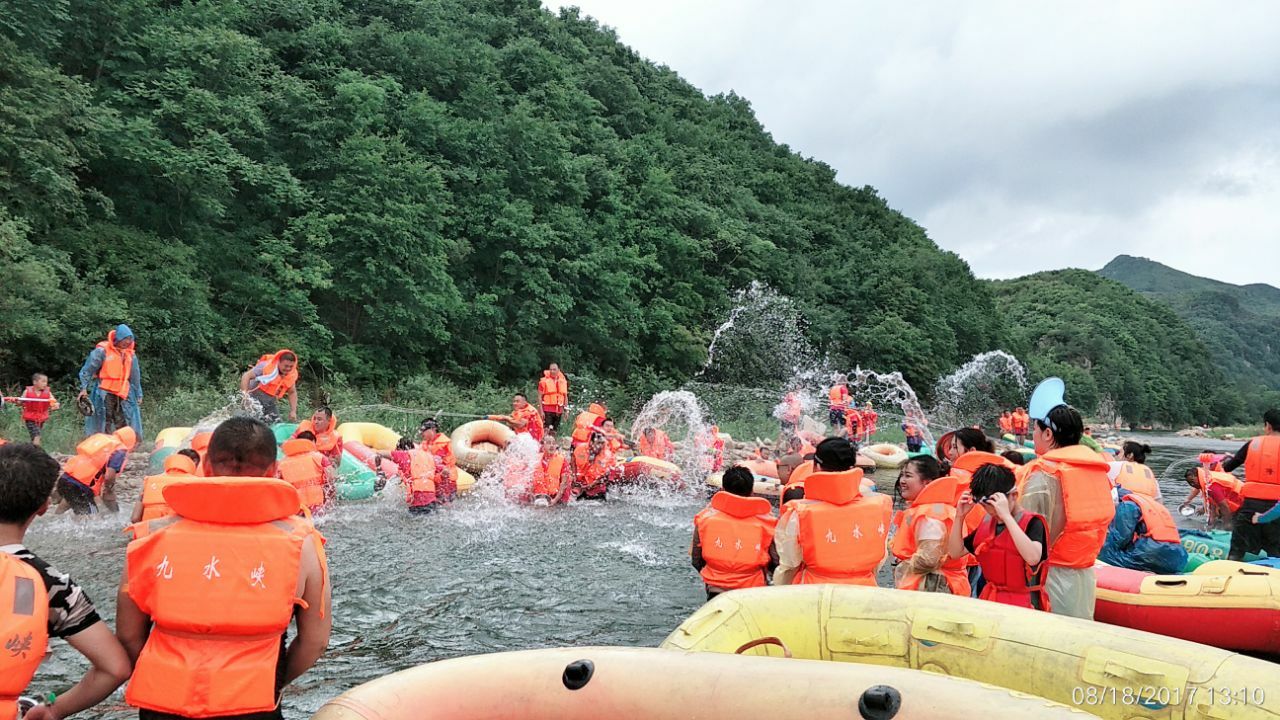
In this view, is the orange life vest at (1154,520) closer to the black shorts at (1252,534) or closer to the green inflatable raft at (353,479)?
the black shorts at (1252,534)

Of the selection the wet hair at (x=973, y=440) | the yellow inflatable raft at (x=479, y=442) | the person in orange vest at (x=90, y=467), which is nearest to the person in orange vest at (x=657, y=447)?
the yellow inflatable raft at (x=479, y=442)

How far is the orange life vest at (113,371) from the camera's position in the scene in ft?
30.9

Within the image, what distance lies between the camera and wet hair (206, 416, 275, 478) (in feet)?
7.20

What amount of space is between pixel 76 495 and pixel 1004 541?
25.0 feet

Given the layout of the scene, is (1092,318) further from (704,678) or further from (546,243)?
(704,678)

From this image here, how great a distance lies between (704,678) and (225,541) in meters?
1.43

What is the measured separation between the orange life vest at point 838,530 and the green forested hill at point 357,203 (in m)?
12.3

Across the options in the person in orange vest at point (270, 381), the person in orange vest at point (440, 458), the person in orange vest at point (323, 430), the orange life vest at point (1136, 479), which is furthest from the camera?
the person in orange vest at point (270, 381)

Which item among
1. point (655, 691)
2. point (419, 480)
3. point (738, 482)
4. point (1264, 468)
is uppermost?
point (1264, 468)

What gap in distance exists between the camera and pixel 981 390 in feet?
133

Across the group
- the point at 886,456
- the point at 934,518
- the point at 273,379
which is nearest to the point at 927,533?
the point at 934,518

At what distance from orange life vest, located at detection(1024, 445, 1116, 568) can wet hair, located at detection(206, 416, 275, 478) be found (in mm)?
2941

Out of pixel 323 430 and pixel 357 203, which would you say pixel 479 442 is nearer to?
pixel 323 430

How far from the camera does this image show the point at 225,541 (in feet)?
6.77
